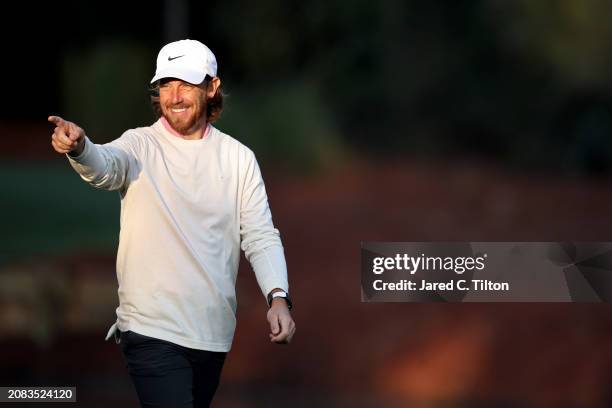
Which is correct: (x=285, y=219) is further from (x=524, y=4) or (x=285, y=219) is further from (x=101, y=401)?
(x=101, y=401)

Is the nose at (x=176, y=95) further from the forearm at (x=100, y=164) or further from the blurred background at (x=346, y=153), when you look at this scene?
the blurred background at (x=346, y=153)

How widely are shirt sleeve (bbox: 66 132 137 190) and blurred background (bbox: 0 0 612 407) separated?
935 cm

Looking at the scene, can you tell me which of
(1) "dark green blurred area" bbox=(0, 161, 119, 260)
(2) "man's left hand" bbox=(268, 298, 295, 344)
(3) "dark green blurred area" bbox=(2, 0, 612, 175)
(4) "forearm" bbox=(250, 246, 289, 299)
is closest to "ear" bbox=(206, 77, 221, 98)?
(4) "forearm" bbox=(250, 246, 289, 299)

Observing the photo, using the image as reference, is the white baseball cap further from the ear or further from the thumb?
the thumb

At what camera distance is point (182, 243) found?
466 centimetres

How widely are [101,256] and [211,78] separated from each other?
11599mm

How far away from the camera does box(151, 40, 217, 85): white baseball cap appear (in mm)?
4676

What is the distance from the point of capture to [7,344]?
46.3 ft

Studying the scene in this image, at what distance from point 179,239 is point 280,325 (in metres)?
0.45

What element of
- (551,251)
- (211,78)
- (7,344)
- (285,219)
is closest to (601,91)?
(285,219)

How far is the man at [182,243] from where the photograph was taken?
4633mm

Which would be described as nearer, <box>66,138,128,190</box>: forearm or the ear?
<box>66,138,128,190</box>: forearm

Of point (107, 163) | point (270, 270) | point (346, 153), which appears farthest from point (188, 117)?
point (346, 153)

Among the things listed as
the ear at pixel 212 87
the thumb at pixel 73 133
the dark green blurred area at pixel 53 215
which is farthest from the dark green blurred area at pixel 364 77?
the thumb at pixel 73 133
